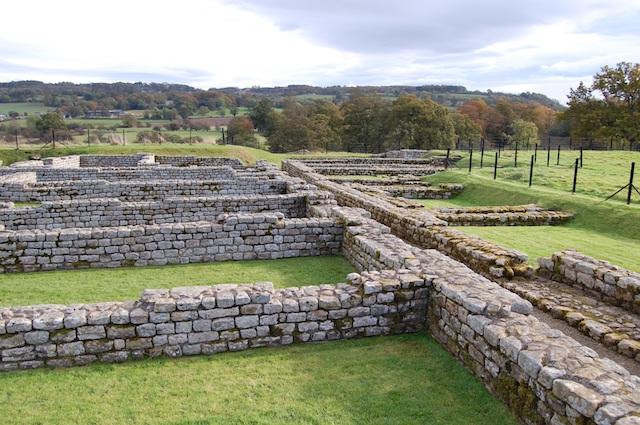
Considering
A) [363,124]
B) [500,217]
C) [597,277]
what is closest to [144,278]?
[597,277]

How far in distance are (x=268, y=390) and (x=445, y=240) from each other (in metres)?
5.72

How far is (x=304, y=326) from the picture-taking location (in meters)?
6.18

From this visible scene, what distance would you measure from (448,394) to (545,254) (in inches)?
228

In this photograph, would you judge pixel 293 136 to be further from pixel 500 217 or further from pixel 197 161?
pixel 500 217

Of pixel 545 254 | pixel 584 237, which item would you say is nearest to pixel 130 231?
pixel 545 254

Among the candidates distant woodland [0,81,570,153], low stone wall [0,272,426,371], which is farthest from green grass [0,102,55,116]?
low stone wall [0,272,426,371]

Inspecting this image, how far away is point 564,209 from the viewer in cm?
1449

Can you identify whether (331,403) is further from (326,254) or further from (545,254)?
(545,254)

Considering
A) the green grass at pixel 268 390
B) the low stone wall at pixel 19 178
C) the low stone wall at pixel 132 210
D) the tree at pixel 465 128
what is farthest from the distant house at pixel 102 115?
the green grass at pixel 268 390

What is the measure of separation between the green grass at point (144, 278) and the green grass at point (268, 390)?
8.61ft

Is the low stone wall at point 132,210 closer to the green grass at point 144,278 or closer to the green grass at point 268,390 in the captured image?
the green grass at point 144,278

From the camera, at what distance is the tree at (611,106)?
43812mm

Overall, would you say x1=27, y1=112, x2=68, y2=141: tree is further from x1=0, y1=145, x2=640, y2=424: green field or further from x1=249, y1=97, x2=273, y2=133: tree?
x1=0, y1=145, x2=640, y2=424: green field

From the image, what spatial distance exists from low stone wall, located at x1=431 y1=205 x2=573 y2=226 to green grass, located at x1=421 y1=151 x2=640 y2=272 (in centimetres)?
49
